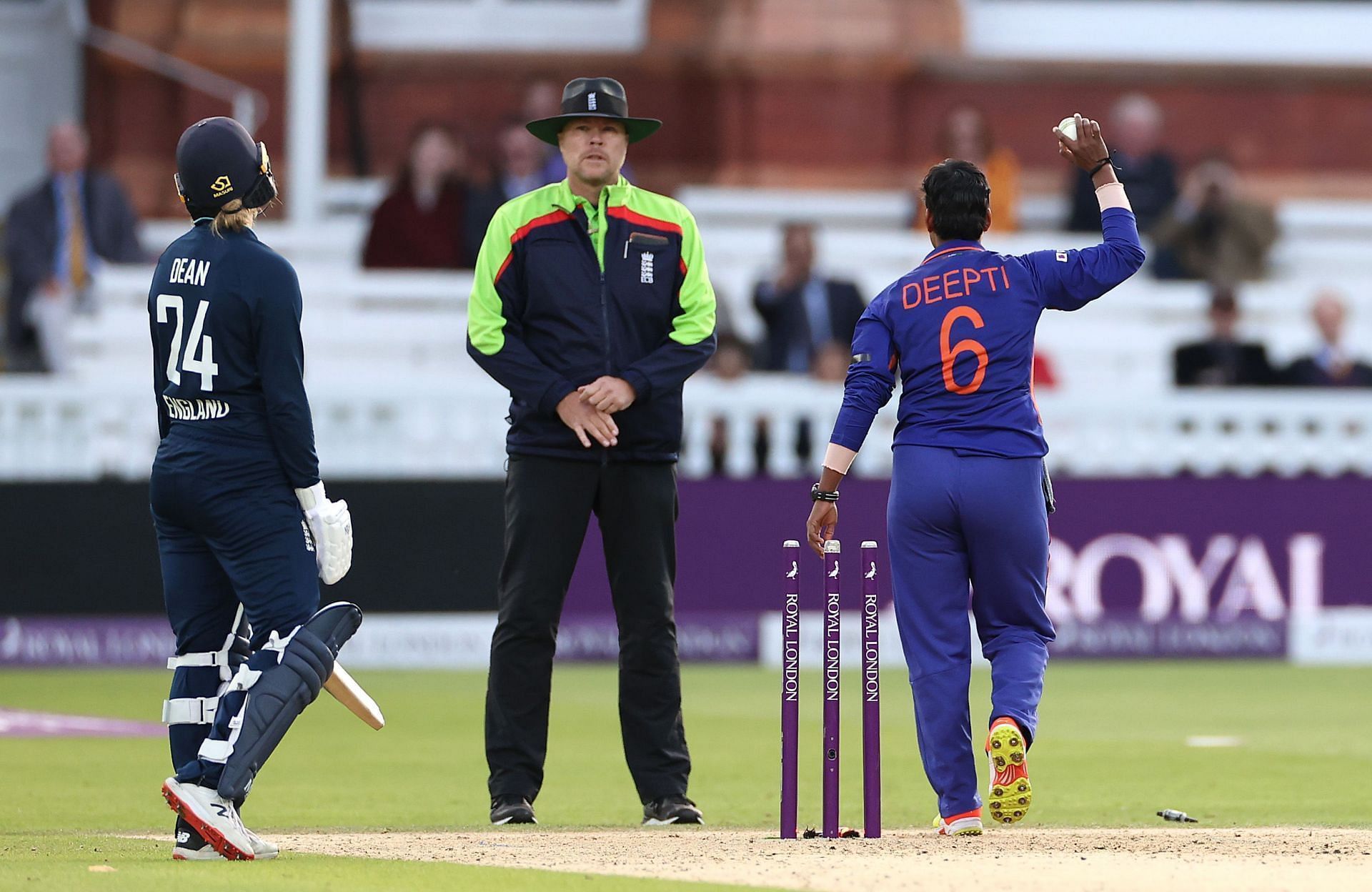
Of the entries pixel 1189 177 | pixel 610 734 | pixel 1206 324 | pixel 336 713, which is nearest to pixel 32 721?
pixel 336 713

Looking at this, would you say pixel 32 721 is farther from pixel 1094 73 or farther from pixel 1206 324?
pixel 1094 73

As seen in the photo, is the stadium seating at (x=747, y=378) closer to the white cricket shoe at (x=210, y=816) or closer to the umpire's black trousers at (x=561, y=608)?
the umpire's black trousers at (x=561, y=608)

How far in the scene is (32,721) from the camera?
12.3 metres

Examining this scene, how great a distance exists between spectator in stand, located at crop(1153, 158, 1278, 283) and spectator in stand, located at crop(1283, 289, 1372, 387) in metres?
2.13

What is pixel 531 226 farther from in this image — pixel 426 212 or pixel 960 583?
pixel 426 212

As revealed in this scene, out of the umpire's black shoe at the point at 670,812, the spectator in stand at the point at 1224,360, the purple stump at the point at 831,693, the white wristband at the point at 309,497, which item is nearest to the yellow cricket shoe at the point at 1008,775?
the purple stump at the point at 831,693

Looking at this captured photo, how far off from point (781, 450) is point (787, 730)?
25.5 ft

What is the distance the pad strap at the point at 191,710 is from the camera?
24.4 ft

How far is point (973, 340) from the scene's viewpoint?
315 inches

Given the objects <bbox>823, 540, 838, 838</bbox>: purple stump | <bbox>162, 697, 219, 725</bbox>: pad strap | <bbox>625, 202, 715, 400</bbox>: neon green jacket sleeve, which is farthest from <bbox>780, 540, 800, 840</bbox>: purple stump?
<bbox>162, 697, 219, 725</bbox>: pad strap

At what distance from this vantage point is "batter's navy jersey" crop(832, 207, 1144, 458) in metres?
8.01

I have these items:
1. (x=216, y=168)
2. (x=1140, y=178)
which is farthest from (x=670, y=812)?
(x=1140, y=178)

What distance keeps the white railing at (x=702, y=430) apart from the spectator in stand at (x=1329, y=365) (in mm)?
591

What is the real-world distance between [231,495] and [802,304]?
923 cm
